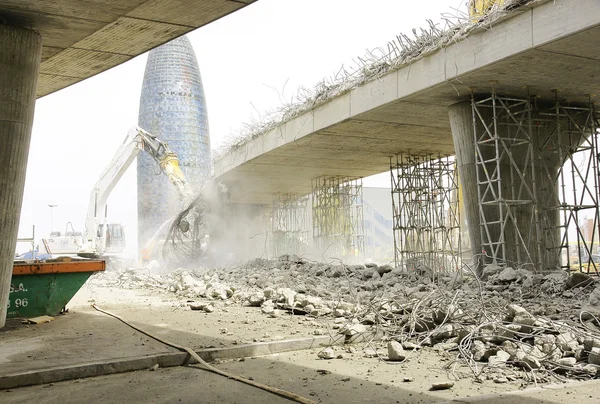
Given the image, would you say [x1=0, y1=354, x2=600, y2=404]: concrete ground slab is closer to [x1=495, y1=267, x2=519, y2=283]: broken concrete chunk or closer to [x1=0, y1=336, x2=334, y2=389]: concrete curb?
[x1=0, y1=336, x2=334, y2=389]: concrete curb

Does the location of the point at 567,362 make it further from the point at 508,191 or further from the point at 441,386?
the point at 508,191

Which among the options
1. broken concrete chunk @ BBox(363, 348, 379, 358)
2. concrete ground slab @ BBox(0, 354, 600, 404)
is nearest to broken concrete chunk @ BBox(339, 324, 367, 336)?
broken concrete chunk @ BBox(363, 348, 379, 358)

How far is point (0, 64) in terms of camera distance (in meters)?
8.91

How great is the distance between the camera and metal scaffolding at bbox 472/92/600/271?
14406 millimetres

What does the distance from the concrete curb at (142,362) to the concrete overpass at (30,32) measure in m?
3.51

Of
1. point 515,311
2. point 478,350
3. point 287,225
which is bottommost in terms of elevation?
point 478,350

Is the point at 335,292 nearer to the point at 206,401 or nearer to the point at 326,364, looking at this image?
the point at 326,364

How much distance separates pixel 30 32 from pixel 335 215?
21060 millimetres

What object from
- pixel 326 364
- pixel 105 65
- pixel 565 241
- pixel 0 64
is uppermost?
pixel 105 65

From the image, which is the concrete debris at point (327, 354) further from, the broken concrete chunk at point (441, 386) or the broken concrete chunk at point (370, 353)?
the broken concrete chunk at point (441, 386)

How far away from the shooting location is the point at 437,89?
14086 mm

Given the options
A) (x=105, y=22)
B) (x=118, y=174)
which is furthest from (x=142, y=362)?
(x=118, y=174)

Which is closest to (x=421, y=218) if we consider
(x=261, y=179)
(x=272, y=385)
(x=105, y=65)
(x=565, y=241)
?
(x=565, y=241)

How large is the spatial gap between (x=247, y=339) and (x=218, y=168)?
2045 cm
